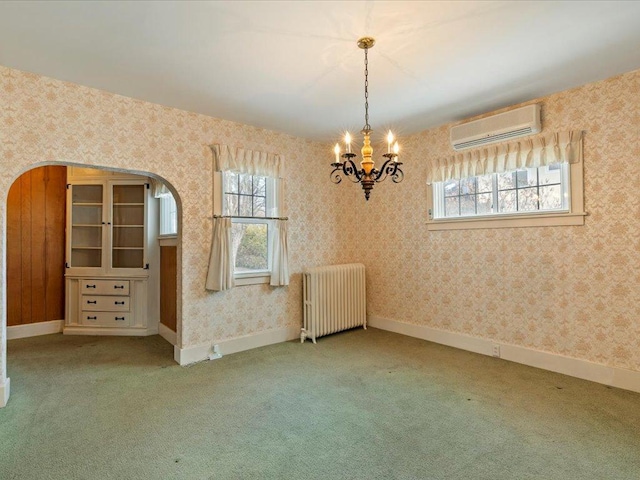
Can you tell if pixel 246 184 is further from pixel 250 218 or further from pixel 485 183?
pixel 485 183

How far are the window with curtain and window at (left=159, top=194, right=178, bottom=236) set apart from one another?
11.0 ft

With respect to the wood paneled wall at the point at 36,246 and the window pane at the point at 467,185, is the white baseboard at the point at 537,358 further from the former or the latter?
the wood paneled wall at the point at 36,246

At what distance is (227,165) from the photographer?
12.6 ft

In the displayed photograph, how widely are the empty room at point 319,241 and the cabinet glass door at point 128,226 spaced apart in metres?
0.03

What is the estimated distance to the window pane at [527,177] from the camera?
349 cm

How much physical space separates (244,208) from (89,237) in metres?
2.52

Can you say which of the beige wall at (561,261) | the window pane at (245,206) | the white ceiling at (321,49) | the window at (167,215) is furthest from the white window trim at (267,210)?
the beige wall at (561,261)

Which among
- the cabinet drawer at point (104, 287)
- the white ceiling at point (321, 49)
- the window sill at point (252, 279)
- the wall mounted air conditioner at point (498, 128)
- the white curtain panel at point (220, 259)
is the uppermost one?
the white ceiling at point (321, 49)

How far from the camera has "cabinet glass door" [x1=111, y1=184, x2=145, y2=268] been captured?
4.88 meters

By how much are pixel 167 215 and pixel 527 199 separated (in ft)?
14.5

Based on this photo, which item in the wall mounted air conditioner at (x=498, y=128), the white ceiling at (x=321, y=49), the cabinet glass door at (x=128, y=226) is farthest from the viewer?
the cabinet glass door at (x=128, y=226)

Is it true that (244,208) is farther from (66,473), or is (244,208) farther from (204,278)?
(66,473)

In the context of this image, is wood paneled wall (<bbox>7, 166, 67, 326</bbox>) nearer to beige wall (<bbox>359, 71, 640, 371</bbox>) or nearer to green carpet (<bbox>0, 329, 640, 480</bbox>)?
green carpet (<bbox>0, 329, 640, 480</bbox>)

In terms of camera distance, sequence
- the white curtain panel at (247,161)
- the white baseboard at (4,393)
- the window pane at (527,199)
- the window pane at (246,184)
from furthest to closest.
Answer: the window pane at (246,184)
the white curtain panel at (247,161)
the window pane at (527,199)
the white baseboard at (4,393)
